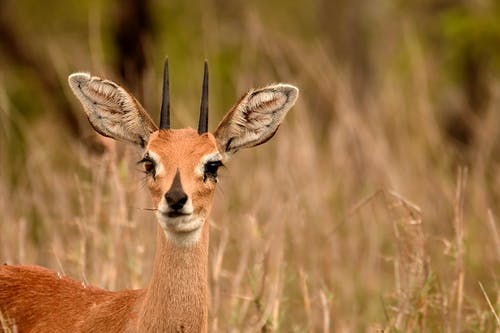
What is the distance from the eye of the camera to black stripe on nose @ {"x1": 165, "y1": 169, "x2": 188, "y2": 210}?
519 centimetres

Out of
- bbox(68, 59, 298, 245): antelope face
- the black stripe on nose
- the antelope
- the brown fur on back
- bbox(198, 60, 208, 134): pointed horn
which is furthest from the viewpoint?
the brown fur on back

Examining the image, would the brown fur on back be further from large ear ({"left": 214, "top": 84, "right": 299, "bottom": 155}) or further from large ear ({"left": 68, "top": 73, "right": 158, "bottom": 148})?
large ear ({"left": 214, "top": 84, "right": 299, "bottom": 155})

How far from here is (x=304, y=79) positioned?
13633mm

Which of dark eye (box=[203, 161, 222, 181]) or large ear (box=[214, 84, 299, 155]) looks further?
large ear (box=[214, 84, 299, 155])

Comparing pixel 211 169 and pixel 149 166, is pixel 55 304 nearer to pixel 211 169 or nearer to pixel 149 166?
pixel 149 166

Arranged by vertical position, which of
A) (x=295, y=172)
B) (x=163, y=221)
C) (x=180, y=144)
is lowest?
(x=163, y=221)

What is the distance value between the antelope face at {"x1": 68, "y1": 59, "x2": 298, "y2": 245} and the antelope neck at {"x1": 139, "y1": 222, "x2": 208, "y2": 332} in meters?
0.08

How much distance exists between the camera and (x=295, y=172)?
10242 mm

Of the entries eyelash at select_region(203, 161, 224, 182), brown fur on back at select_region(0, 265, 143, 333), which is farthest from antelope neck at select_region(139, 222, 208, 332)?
eyelash at select_region(203, 161, 224, 182)

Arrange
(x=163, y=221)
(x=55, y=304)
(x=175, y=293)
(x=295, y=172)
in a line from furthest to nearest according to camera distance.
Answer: (x=295, y=172) → (x=55, y=304) → (x=175, y=293) → (x=163, y=221)

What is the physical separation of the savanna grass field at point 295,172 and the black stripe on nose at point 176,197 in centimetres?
70

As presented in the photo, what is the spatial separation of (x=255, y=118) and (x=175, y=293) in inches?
44.8

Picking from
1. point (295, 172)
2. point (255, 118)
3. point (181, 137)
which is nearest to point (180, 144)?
point (181, 137)

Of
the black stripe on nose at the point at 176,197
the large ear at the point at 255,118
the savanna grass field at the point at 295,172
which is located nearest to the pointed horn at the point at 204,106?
the large ear at the point at 255,118
